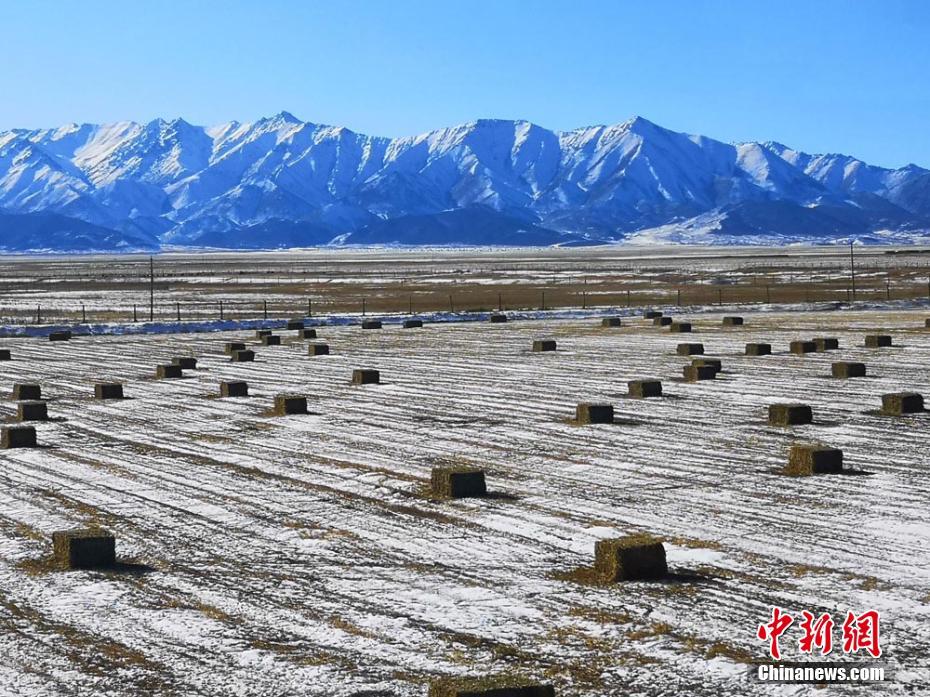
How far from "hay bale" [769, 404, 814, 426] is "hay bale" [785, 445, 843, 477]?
4.84 meters

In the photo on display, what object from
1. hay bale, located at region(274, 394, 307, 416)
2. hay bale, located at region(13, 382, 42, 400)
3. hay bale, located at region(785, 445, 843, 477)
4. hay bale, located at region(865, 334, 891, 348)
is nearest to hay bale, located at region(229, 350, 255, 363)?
hay bale, located at region(13, 382, 42, 400)

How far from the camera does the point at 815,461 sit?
18.9m

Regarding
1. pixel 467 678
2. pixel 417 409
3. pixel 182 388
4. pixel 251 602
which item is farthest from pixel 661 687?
pixel 182 388

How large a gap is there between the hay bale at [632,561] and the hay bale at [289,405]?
539 inches

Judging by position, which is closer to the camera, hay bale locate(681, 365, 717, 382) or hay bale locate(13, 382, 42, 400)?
hay bale locate(13, 382, 42, 400)

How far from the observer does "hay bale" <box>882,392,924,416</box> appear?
25000 millimetres

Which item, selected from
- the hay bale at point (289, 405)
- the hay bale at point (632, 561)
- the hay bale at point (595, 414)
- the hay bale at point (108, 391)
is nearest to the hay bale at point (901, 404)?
the hay bale at point (595, 414)

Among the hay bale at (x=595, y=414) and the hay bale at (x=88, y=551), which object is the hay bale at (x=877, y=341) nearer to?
the hay bale at (x=595, y=414)

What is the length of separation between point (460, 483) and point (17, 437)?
27.8 feet

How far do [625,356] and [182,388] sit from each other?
498 inches

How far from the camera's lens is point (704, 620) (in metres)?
12.0

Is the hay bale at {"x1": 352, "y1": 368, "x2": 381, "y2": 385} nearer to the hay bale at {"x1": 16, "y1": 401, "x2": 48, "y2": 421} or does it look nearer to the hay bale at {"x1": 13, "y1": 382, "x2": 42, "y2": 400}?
the hay bale at {"x1": 13, "y1": 382, "x2": 42, "y2": 400}

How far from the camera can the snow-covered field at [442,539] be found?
11.1 metres

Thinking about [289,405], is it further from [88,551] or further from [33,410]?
[88,551]
